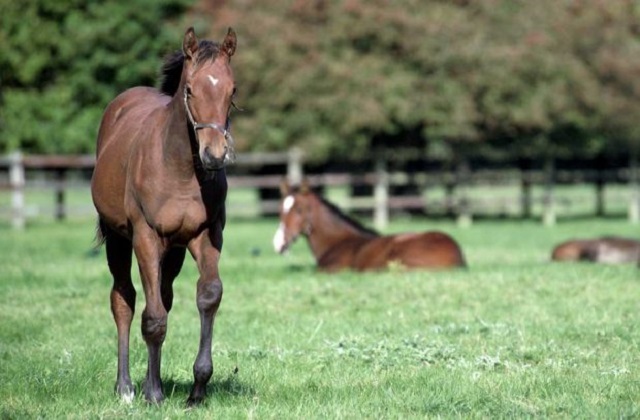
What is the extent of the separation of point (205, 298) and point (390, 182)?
2592 centimetres

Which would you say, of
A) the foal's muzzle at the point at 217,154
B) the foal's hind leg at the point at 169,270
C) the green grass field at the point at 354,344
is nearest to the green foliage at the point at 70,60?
the green grass field at the point at 354,344

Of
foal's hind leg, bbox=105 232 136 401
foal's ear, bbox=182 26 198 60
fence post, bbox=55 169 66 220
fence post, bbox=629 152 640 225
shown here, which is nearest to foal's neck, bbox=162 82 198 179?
foal's ear, bbox=182 26 198 60

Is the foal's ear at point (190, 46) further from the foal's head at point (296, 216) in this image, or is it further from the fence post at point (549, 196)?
the fence post at point (549, 196)

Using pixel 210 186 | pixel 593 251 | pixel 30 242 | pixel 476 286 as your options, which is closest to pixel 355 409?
pixel 210 186

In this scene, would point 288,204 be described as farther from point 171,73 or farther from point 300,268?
point 171,73

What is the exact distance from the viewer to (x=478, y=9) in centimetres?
3002

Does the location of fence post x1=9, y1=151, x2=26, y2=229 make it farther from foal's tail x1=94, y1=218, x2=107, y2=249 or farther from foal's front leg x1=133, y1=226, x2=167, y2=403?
foal's front leg x1=133, y1=226, x2=167, y2=403

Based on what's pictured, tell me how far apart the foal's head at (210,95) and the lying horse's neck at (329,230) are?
26.3 ft

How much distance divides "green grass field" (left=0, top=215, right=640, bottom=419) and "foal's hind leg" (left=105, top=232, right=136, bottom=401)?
34 centimetres

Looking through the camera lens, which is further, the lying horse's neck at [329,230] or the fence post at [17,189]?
the fence post at [17,189]

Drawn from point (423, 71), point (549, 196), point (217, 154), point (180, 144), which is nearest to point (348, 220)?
point (180, 144)

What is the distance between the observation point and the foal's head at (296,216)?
14.4 m

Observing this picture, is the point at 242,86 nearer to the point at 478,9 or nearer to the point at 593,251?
the point at 478,9

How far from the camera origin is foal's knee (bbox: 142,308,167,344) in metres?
6.45
